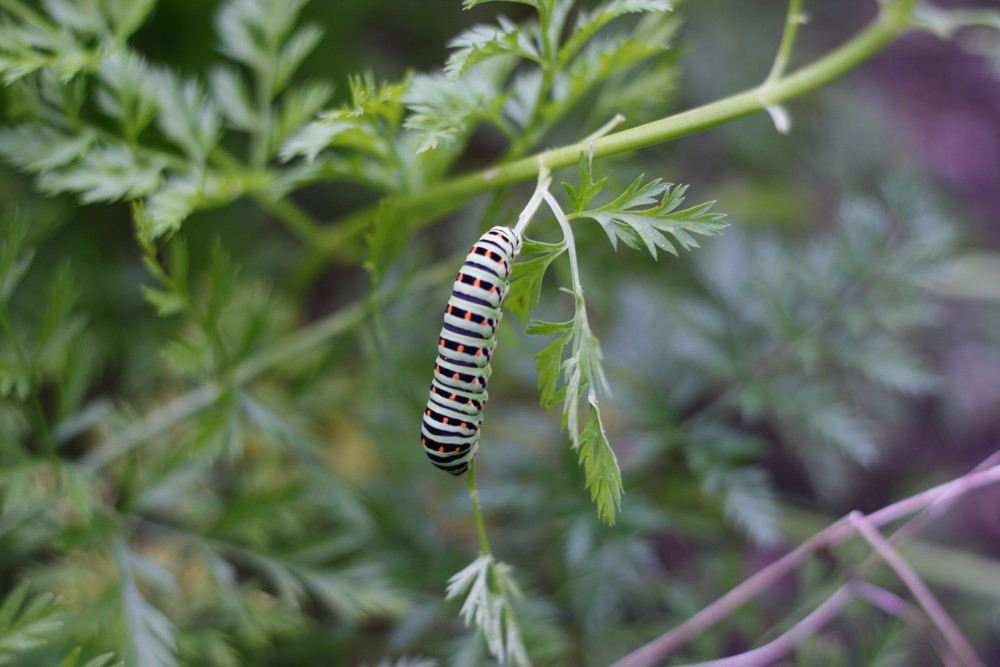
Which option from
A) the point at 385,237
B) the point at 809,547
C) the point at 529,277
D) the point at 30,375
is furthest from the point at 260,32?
the point at 809,547

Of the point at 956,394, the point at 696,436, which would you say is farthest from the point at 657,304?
the point at 956,394

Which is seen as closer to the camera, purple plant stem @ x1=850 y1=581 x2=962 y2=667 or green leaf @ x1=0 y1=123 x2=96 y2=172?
green leaf @ x1=0 y1=123 x2=96 y2=172

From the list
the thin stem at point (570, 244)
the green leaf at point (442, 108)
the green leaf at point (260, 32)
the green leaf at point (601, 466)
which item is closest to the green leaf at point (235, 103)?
the green leaf at point (260, 32)

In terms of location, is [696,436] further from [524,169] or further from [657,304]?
[524,169]

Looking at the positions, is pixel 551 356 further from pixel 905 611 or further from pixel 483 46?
pixel 905 611

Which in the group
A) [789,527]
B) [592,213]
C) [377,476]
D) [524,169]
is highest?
[524,169]

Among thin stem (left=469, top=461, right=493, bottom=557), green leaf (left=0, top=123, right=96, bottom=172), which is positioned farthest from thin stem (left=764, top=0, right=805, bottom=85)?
green leaf (left=0, top=123, right=96, bottom=172)

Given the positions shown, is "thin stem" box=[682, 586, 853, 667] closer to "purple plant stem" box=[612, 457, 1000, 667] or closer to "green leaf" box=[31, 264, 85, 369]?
"purple plant stem" box=[612, 457, 1000, 667]
